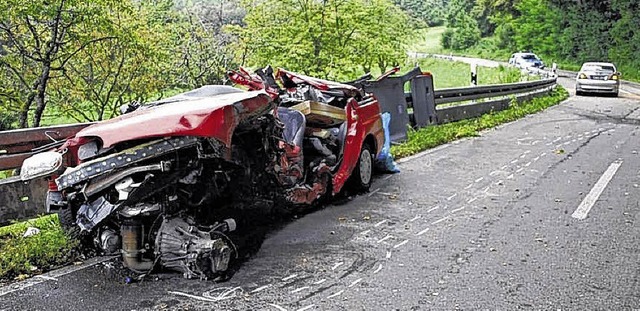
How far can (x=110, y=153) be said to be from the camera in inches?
195

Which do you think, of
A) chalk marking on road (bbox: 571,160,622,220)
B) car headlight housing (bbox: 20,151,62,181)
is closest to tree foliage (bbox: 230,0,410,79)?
chalk marking on road (bbox: 571,160,622,220)

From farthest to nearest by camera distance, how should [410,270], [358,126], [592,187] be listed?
1. [592,187]
2. [358,126]
3. [410,270]

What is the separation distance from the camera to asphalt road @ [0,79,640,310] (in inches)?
183

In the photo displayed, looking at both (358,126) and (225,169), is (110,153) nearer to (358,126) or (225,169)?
(225,169)

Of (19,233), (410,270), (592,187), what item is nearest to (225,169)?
(410,270)

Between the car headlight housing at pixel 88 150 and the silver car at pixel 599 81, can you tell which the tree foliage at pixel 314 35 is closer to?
the silver car at pixel 599 81

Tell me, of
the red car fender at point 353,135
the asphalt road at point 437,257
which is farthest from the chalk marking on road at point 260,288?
the red car fender at point 353,135

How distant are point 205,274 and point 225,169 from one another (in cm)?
101

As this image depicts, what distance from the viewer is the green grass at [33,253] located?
Answer: 520 centimetres

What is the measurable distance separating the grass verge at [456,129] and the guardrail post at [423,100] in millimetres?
208

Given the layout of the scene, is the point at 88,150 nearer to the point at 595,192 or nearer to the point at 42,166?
the point at 42,166

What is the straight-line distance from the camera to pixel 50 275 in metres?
5.16

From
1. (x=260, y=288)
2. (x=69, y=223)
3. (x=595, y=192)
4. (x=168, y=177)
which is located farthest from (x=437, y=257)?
(x=595, y=192)

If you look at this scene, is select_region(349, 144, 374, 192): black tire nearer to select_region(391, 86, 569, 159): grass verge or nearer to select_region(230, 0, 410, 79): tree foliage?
select_region(391, 86, 569, 159): grass verge
